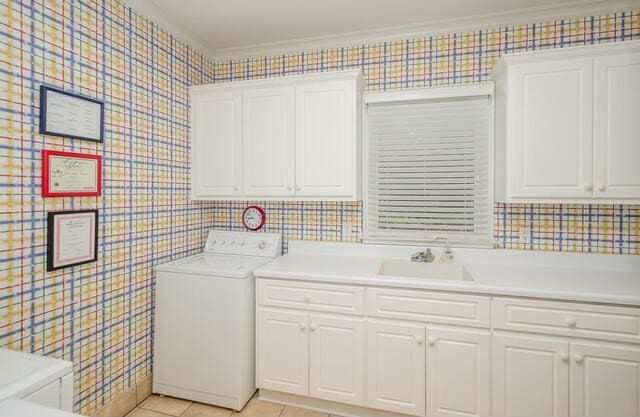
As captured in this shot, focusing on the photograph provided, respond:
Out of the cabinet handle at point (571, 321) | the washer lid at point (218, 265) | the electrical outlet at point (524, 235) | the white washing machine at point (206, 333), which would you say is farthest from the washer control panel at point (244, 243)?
the cabinet handle at point (571, 321)

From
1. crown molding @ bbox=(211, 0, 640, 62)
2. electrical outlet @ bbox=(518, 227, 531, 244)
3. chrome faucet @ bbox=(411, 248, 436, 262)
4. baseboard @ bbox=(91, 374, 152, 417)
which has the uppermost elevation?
crown molding @ bbox=(211, 0, 640, 62)

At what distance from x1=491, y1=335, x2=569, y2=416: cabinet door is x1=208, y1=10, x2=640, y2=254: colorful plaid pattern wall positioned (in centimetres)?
75

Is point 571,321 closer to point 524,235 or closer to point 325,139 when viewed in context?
point 524,235

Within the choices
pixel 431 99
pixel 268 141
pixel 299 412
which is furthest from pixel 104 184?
pixel 431 99

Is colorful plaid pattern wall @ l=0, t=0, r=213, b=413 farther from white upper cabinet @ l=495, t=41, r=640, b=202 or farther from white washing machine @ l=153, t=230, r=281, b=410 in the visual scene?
white upper cabinet @ l=495, t=41, r=640, b=202

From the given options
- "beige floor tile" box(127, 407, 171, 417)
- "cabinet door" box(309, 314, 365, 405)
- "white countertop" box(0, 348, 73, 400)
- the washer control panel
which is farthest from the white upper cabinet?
"beige floor tile" box(127, 407, 171, 417)

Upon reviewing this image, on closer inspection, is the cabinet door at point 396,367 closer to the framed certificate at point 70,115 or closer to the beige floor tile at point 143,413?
the beige floor tile at point 143,413

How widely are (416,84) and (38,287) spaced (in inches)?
99.0

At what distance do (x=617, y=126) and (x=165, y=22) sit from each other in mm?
2796

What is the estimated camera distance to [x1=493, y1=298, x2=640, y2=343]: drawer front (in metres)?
1.65

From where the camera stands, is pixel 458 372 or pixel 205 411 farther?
pixel 205 411

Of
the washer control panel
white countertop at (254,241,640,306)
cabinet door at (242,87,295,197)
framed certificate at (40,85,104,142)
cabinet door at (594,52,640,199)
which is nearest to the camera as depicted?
framed certificate at (40,85,104,142)

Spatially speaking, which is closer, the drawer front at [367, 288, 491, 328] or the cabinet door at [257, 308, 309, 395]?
the drawer front at [367, 288, 491, 328]

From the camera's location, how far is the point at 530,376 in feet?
5.82
